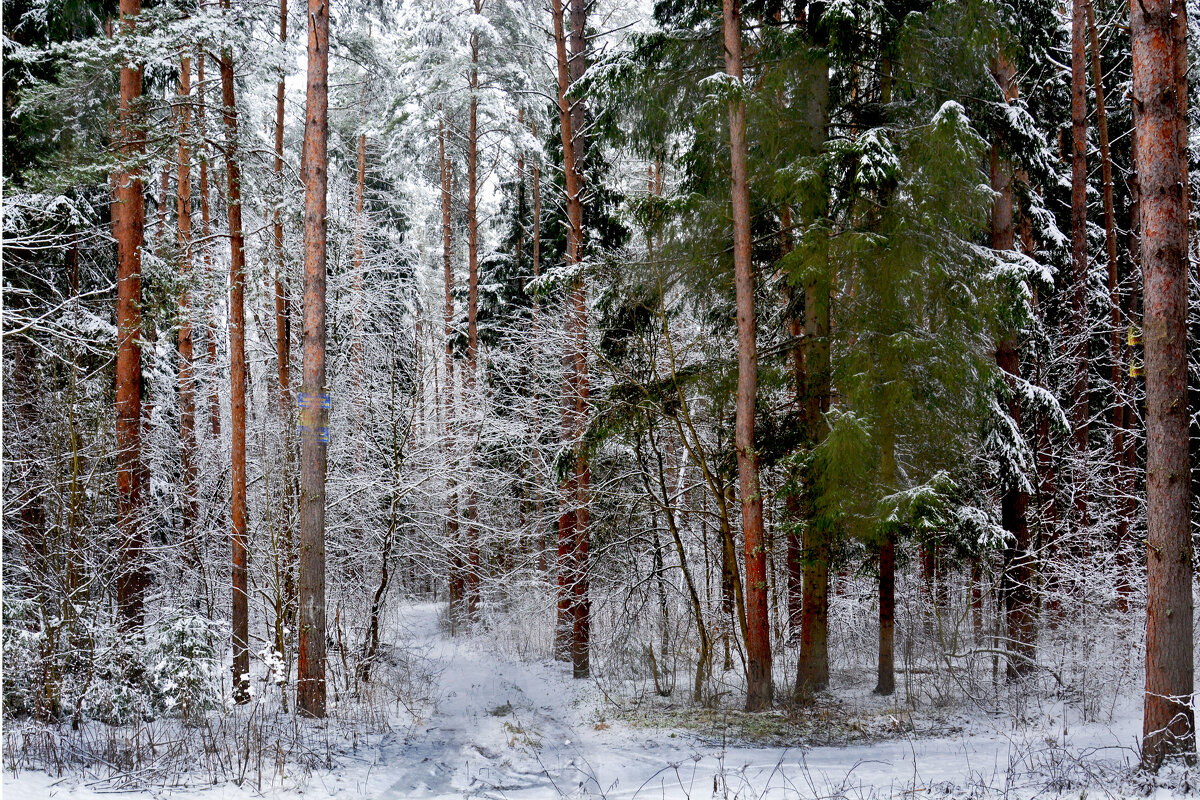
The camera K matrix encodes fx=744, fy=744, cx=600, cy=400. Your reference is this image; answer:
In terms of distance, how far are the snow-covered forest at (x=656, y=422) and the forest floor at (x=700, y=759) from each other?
6 centimetres

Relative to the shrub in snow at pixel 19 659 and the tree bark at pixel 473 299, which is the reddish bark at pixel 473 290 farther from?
the shrub in snow at pixel 19 659

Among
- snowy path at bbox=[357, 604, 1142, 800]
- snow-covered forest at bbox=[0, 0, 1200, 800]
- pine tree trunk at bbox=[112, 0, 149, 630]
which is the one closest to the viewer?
snowy path at bbox=[357, 604, 1142, 800]

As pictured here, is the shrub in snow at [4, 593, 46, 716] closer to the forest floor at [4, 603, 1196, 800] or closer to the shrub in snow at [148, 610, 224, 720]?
the shrub in snow at [148, 610, 224, 720]

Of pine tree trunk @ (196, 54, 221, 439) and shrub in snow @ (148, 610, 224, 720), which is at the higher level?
pine tree trunk @ (196, 54, 221, 439)

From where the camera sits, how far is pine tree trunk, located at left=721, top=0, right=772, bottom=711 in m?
8.82

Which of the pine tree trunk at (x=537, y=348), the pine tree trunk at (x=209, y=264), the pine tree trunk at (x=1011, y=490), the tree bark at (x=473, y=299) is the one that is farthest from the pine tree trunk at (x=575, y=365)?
the pine tree trunk at (x=1011, y=490)

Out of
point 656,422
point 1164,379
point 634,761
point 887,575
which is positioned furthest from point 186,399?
point 1164,379

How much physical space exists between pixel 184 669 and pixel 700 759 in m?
5.21

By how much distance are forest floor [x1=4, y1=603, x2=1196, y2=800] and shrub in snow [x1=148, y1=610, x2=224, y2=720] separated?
1.62 m

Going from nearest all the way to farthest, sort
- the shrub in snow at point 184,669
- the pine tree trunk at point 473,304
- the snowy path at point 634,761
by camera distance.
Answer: the snowy path at point 634,761 → the shrub in snow at point 184,669 → the pine tree trunk at point 473,304

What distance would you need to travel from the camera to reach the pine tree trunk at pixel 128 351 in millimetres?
9023

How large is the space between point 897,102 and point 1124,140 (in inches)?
340

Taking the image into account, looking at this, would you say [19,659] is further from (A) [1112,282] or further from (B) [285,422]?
(A) [1112,282]

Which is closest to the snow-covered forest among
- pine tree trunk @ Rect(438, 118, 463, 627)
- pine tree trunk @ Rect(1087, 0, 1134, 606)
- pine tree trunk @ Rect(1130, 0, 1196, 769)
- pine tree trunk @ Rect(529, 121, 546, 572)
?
pine tree trunk @ Rect(1130, 0, 1196, 769)
